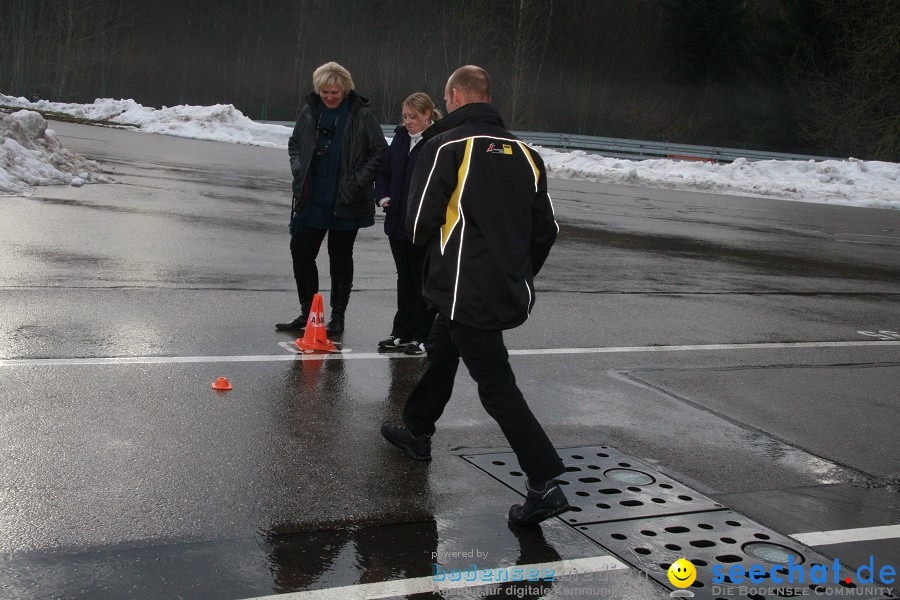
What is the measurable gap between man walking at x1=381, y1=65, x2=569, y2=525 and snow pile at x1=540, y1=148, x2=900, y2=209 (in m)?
25.0

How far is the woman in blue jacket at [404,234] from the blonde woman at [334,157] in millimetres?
180

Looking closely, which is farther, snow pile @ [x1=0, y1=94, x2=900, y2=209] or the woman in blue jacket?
snow pile @ [x1=0, y1=94, x2=900, y2=209]

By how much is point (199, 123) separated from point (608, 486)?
37.2 metres

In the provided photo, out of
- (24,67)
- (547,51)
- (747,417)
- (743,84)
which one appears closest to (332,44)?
(547,51)

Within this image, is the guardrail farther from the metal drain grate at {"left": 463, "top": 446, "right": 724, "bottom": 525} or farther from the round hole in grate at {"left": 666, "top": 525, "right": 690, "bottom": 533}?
the round hole in grate at {"left": 666, "top": 525, "right": 690, "bottom": 533}

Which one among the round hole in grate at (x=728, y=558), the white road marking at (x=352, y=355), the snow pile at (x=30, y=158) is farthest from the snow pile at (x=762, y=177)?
the round hole in grate at (x=728, y=558)

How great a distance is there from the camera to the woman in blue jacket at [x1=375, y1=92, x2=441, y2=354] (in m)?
7.24

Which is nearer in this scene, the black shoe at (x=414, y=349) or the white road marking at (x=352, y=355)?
the white road marking at (x=352, y=355)

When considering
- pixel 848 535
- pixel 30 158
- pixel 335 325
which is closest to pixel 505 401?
pixel 848 535

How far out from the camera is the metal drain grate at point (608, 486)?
4492mm

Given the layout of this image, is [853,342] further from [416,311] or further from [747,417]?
[416,311]

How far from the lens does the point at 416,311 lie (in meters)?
7.25

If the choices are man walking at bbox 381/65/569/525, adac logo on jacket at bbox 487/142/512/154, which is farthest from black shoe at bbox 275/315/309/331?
adac logo on jacket at bbox 487/142/512/154

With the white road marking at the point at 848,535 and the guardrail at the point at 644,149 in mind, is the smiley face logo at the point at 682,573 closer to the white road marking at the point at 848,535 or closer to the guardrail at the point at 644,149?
the white road marking at the point at 848,535
